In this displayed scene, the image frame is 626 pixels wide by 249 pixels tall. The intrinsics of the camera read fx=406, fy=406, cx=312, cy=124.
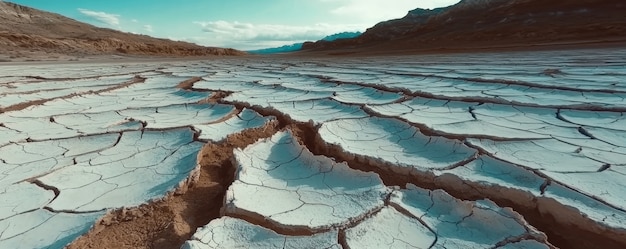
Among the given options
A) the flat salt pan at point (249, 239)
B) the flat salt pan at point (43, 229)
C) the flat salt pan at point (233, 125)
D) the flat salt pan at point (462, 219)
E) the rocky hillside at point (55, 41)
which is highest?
the flat salt pan at point (462, 219)

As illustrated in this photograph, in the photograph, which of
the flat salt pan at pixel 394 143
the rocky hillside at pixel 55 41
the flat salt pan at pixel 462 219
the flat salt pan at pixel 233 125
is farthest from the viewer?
the rocky hillside at pixel 55 41

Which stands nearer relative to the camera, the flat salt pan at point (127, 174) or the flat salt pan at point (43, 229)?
the flat salt pan at point (43, 229)

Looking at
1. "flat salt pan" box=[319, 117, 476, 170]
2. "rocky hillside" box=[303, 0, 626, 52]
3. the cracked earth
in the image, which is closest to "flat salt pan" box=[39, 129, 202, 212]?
the cracked earth

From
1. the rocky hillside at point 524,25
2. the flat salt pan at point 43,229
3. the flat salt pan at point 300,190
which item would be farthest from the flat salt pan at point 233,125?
the rocky hillside at point 524,25

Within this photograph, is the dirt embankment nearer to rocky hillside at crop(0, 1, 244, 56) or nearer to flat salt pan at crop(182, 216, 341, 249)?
flat salt pan at crop(182, 216, 341, 249)

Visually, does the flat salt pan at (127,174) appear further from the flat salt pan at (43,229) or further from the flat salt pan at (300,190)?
the flat salt pan at (300,190)
